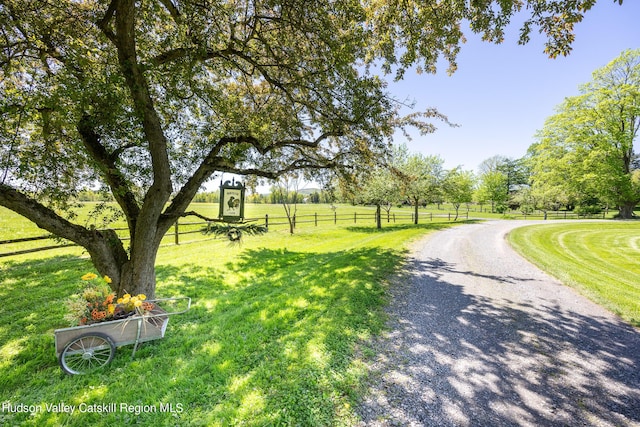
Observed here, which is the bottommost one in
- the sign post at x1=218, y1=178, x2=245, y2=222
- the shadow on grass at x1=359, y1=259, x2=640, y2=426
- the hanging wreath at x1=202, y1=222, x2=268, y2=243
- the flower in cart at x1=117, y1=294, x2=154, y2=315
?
the shadow on grass at x1=359, y1=259, x2=640, y2=426

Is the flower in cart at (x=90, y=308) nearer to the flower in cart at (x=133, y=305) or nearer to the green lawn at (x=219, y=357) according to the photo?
the flower in cart at (x=133, y=305)

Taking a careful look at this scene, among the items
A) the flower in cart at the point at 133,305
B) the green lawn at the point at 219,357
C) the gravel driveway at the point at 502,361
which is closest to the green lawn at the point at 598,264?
the gravel driveway at the point at 502,361

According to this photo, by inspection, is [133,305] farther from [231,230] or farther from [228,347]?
[231,230]

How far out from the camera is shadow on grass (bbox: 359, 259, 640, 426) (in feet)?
8.61

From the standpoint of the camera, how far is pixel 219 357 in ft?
11.7

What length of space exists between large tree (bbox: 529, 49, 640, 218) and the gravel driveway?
99.6 feet

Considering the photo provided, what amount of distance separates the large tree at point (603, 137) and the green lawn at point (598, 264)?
14068 mm

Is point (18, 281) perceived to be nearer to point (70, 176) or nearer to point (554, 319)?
point (70, 176)

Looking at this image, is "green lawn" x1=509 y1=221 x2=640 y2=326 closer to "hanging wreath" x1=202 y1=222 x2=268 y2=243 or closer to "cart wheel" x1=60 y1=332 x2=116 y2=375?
"hanging wreath" x1=202 y1=222 x2=268 y2=243

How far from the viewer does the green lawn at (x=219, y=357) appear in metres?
2.63

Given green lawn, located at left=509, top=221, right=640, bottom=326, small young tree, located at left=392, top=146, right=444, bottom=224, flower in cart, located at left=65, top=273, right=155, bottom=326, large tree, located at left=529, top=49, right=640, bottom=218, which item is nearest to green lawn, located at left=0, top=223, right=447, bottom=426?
flower in cart, located at left=65, top=273, right=155, bottom=326

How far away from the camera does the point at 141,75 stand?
397 centimetres

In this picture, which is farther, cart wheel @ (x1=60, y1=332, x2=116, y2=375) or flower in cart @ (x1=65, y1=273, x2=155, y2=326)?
flower in cart @ (x1=65, y1=273, x2=155, y2=326)

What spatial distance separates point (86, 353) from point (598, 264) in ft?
50.8
